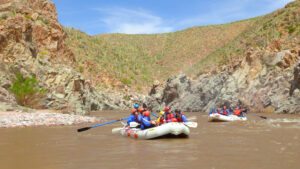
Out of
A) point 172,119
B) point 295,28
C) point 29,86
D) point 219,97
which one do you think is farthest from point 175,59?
point 172,119

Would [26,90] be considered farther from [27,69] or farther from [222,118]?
[222,118]

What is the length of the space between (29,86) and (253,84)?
25.1 metres

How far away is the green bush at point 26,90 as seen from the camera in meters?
26.8

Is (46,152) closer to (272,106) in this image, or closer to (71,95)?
(71,95)

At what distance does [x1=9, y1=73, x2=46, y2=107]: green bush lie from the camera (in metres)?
26.8

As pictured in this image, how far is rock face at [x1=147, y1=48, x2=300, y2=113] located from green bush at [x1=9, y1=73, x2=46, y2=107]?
2171 cm

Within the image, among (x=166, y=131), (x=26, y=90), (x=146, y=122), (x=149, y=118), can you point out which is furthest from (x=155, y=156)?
(x=26, y=90)

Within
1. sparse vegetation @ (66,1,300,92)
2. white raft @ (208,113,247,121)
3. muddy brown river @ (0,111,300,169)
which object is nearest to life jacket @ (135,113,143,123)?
muddy brown river @ (0,111,300,169)

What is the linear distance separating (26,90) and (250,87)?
24.9 metres

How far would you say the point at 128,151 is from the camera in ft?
30.5

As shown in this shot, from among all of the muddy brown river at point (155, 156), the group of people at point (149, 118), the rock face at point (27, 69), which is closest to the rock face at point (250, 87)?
the rock face at point (27, 69)

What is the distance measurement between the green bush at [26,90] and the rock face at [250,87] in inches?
855

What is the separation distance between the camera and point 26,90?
2711 cm

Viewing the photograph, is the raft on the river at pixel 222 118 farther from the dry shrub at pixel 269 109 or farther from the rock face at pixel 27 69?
the rock face at pixel 27 69
